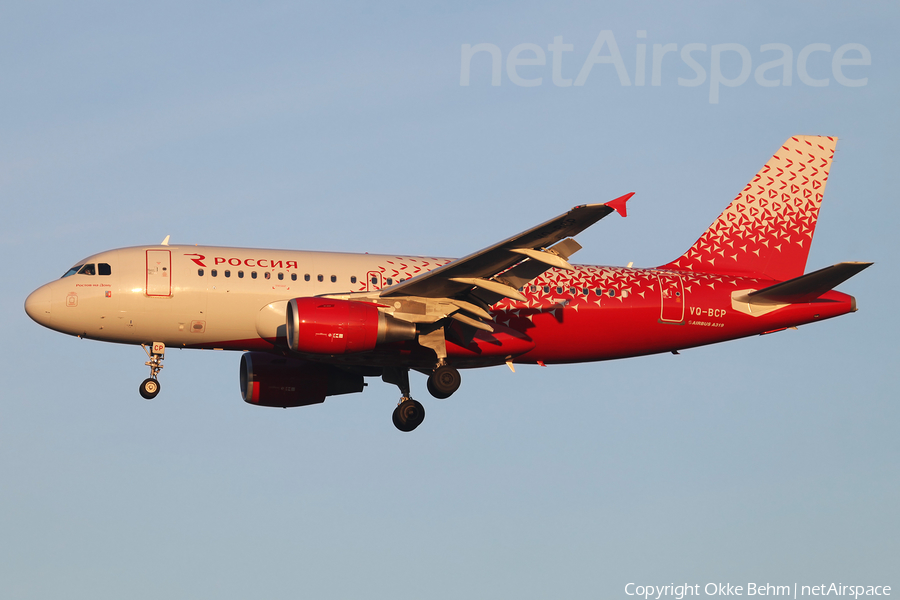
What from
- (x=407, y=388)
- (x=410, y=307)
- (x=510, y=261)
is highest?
(x=510, y=261)

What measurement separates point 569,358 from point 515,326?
2206 millimetres

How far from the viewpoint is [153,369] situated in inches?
1284

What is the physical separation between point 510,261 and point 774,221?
12.3m

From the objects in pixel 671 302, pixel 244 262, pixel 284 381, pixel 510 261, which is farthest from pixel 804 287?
pixel 244 262

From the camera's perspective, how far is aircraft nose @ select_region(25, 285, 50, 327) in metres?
32.0

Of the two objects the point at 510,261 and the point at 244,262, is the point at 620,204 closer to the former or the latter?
the point at 510,261

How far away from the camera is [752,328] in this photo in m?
35.5

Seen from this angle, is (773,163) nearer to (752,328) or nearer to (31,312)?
(752,328)

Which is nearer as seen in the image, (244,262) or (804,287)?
(244,262)

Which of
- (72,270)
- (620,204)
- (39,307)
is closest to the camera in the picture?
(620,204)

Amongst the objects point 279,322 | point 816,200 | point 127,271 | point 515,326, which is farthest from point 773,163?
point 127,271

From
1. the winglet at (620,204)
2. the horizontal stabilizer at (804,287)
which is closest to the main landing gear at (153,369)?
the winglet at (620,204)

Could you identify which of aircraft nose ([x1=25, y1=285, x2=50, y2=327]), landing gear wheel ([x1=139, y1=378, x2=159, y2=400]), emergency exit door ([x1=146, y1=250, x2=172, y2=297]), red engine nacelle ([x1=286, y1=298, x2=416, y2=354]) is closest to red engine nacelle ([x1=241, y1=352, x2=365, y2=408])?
landing gear wheel ([x1=139, y1=378, x2=159, y2=400])

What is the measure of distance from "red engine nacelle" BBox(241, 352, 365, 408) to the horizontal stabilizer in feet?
45.3
